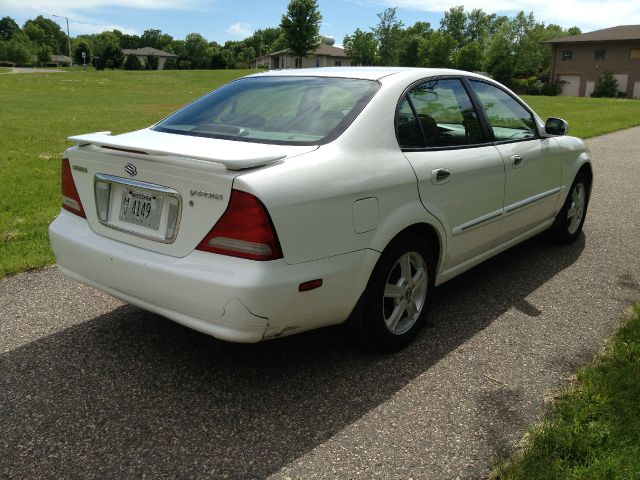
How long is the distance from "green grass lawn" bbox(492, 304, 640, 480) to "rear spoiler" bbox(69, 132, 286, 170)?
1.63 m

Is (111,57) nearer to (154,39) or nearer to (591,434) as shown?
(154,39)

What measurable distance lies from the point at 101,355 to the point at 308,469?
5.04 ft

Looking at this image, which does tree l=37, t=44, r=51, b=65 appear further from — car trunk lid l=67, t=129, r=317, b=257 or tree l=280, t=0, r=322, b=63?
car trunk lid l=67, t=129, r=317, b=257

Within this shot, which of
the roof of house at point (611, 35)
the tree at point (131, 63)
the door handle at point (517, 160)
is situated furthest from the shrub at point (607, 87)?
the tree at point (131, 63)

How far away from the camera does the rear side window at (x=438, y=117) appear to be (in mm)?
3439

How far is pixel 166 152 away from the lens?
2.77m

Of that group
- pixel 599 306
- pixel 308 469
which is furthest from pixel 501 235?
pixel 308 469

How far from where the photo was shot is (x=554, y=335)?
3.72 meters

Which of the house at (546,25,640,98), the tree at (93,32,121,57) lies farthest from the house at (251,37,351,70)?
the tree at (93,32,121,57)

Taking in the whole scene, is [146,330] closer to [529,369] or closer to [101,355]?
[101,355]

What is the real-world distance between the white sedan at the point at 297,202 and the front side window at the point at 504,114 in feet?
0.17

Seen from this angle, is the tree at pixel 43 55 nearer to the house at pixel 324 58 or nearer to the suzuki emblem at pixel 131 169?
the house at pixel 324 58

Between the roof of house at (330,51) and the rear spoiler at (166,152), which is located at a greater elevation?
the roof of house at (330,51)

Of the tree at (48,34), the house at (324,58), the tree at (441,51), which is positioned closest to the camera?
the tree at (441,51)
